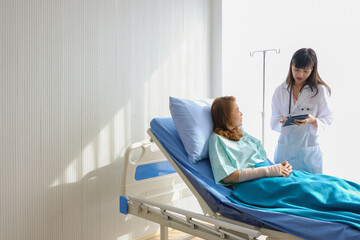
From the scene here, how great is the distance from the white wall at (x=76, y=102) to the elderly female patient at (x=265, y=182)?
801mm

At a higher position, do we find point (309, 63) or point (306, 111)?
point (309, 63)

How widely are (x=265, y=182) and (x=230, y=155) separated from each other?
252 mm

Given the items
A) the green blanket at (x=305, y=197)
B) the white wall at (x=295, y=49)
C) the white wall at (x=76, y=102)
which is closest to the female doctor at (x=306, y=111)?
the green blanket at (x=305, y=197)

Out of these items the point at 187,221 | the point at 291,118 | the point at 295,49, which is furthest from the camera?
the point at 295,49

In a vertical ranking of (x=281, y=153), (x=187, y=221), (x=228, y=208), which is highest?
(x=281, y=153)

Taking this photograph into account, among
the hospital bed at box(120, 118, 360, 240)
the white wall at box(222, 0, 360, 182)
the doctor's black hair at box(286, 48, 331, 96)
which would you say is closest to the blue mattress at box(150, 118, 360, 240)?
the hospital bed at box(120, 118, 360, 240)

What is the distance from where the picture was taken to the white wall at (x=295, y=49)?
259cm

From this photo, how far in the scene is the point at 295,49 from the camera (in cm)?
288

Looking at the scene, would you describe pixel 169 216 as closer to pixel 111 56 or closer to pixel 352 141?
pixel 111 56

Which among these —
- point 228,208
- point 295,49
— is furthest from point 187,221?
point 295,49

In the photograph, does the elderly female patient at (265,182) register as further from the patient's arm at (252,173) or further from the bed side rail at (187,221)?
the bed side rail at (187,221)

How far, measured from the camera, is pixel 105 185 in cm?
239

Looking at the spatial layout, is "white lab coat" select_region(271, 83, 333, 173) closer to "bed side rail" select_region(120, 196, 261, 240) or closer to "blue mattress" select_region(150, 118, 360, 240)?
"blue mattress" select_region(150, 118, 360, 240)

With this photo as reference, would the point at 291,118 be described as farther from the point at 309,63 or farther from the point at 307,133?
the point at 309,63
